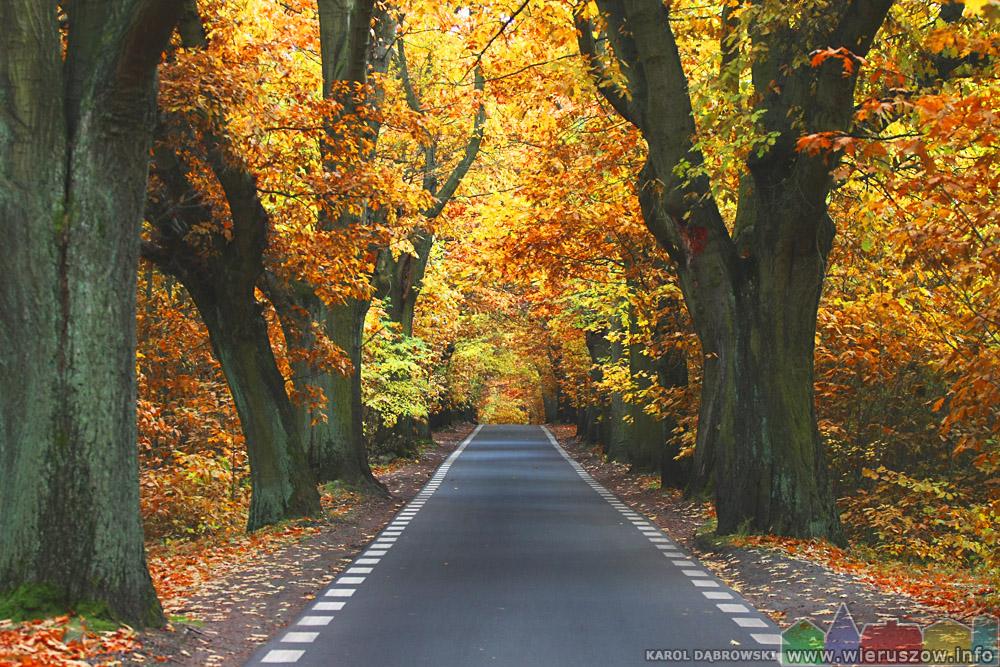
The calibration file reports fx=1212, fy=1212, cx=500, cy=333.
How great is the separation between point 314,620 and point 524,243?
49.9ft

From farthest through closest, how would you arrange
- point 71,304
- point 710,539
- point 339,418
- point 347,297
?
point 339,418, point 347,297, point 710,539, point 71,304

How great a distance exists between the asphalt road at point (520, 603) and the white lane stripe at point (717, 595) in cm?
2

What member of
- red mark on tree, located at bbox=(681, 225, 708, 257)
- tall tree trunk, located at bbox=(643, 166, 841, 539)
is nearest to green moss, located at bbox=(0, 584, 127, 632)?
tall tree trunk, located at bbox=(643, 166, 841, 539)

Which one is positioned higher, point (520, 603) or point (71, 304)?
point (71, 304)

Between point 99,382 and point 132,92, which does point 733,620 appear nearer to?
point 99,382

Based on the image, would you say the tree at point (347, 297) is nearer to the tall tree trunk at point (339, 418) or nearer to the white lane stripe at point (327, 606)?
the tall tree trunk at point (339, 418)

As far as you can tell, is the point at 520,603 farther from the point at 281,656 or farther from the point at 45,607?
the point at 45,607

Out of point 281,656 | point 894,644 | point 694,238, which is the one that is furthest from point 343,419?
point 894,644

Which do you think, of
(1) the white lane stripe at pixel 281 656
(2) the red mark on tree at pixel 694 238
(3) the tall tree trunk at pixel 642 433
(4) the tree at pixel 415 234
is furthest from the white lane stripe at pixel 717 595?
(3) the tall tree trunk at pixel 642 433

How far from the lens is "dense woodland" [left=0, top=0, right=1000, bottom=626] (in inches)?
357

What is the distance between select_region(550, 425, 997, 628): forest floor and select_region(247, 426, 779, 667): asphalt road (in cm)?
38

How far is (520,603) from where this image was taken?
11.3 meters

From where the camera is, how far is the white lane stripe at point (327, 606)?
1111cm

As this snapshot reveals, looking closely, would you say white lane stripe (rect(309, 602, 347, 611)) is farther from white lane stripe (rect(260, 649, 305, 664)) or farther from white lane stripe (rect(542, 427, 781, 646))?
white lane stripe (rect(542, 427, 781, 646))
